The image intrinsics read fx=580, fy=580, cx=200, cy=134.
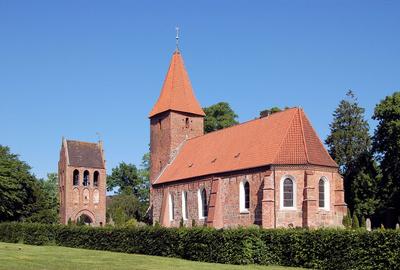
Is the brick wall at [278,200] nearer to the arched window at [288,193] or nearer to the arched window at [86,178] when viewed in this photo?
the arched window at [288,193]

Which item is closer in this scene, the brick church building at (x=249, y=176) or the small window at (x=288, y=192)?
the brick church building at (x=249, y=176)

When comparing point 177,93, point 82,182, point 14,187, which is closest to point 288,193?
point 177,93

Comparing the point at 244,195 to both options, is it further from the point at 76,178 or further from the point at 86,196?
the point at 76,178

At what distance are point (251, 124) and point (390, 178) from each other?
14.1 meters

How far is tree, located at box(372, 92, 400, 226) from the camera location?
5053 centimetres

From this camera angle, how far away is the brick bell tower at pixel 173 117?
55.2m

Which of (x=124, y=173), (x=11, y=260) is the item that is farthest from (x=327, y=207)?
(x=124, y=173)

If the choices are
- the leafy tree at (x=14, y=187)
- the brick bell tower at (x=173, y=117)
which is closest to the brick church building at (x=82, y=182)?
the leafy tree at (x=14, y=187)

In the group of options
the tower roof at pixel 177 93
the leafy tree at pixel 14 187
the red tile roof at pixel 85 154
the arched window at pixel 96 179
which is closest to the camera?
the leafy tree at pixel 14 187

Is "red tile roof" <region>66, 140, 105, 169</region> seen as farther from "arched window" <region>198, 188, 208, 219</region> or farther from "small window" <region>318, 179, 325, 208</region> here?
"small window" <region>318, 179, 325, 208</region>

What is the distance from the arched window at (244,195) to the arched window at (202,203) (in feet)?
15.6

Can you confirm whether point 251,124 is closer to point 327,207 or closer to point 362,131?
point 327,207

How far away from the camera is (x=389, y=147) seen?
169 feet

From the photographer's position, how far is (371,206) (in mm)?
53906
